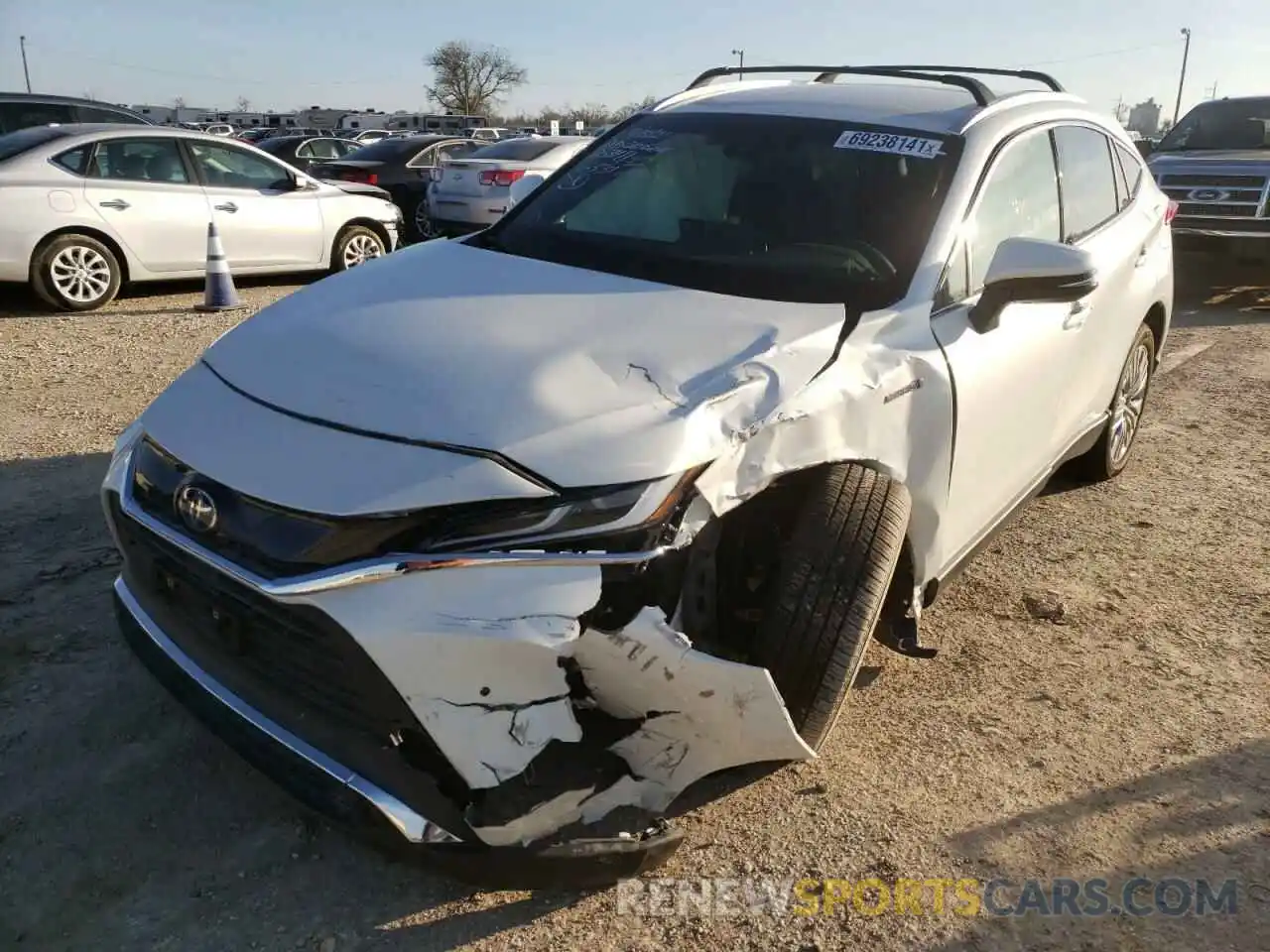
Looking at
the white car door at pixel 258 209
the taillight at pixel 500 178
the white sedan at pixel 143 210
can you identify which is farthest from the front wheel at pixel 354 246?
the taillight at pixel 500 178

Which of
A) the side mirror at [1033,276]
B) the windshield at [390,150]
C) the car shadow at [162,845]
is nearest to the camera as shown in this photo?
the car shadow at [162,845]

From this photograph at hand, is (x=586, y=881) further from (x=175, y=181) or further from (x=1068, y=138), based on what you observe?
(x=175, y=181)

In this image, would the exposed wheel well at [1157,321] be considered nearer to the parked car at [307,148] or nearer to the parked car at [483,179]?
the parked car at [483,179]

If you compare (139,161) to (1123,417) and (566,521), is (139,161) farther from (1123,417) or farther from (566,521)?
(566,521)

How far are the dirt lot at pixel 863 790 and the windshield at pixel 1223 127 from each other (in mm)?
8283

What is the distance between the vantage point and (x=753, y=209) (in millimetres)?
3199

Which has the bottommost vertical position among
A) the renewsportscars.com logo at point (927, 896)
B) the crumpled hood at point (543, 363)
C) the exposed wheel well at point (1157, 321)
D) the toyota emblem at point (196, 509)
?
the renewsportscars.com logo at point (927, 896)

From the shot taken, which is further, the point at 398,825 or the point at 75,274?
the point at 75,274

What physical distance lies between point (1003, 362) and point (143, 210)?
756cm

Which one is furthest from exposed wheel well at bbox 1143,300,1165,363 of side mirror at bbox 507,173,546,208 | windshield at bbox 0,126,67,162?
windshield at bbox 0,126,67,162

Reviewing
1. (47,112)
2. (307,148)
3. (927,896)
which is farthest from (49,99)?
(927,896)

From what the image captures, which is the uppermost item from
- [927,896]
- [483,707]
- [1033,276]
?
[1033,276]

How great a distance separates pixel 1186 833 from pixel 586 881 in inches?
62.6

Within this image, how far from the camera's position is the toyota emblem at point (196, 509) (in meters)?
2.11
